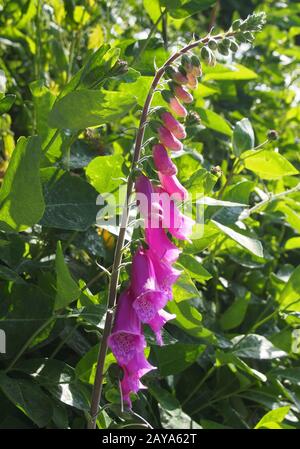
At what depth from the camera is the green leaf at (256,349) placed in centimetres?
147

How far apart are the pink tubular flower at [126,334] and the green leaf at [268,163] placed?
63 cm

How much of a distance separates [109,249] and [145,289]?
465 mm

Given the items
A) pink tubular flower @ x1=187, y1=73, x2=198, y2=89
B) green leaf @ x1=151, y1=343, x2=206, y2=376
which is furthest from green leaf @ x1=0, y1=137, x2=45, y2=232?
green leaf @ x1=151, y1=343, x2=206, y2=376

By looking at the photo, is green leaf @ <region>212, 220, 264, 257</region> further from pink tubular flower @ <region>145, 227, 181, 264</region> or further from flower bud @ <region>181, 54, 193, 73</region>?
flower bud @ <region>181, 54, 193, 73</region>

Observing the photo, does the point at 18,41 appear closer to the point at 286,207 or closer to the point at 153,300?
the point at 286,207

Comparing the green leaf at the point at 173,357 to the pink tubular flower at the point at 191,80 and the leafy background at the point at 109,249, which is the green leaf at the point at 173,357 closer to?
the leafy background at the point at 109,249

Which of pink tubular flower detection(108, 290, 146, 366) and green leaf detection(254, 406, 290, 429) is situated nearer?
pink tubular flower detection(108, 290, 146, 366)

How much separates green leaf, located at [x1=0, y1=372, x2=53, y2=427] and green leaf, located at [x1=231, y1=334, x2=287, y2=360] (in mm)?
433

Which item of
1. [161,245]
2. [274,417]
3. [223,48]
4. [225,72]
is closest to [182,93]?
[223,48]

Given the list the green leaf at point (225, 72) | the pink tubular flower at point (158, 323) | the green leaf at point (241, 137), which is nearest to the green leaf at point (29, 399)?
the pink tubular flower at point (158, 323)

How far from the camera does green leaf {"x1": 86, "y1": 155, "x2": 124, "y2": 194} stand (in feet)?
4.27
